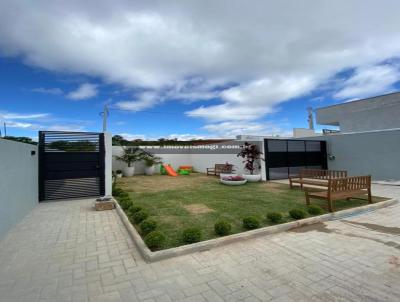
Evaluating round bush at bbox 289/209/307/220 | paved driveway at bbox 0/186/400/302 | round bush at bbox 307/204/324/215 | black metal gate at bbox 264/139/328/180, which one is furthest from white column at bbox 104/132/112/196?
black metal gate at bbox 264/139/328/180

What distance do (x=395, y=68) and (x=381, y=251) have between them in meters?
13.3

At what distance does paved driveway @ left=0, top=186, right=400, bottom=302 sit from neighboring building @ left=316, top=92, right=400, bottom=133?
536 inches

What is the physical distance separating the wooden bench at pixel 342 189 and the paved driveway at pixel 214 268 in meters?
1.10

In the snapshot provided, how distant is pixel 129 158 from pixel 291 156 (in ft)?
33.8

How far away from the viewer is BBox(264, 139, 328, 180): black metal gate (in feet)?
38.0

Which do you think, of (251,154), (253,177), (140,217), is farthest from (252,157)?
(140,217)

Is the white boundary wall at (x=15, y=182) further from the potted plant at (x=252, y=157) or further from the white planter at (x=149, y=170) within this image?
the white planter at (x=149, y=170)

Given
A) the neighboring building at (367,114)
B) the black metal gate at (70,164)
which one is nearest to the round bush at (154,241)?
the black metal gate at (70,164)

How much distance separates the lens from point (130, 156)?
48.3 ft

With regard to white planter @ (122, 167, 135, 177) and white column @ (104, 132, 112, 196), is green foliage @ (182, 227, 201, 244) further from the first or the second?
white planter @ (122, 167, 135, 177)

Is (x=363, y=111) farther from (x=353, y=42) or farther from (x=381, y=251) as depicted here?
(x=381, y=251)

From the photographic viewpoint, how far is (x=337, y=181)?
5555mm

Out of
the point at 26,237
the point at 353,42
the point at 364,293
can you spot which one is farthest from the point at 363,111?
the point at 26,237

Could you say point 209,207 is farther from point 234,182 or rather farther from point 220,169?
point 220,169
